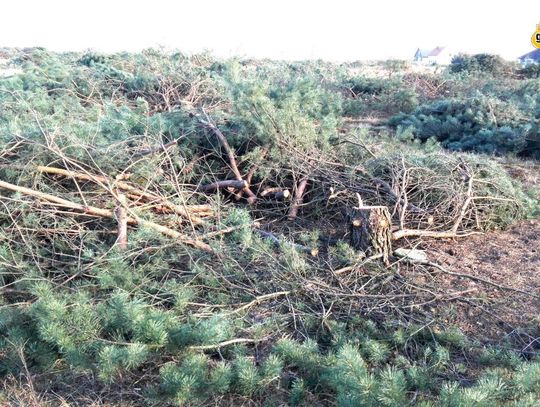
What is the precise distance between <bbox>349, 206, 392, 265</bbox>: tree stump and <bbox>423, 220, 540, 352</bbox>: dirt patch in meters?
0.48

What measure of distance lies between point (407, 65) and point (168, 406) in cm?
2387

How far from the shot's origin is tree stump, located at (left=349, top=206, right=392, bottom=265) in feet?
12.3

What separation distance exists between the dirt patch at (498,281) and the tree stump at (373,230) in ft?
1.58

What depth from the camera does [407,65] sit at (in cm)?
2380

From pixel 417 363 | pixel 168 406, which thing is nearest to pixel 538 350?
pixel 417 363

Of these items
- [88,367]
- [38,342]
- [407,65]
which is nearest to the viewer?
[88,367]

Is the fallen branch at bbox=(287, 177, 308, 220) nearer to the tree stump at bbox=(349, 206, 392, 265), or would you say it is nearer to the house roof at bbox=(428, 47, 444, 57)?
the tree stump at bbox=(349, 206, 392, 265)

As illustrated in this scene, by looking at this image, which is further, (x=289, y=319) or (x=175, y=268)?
(x=175, y=268)

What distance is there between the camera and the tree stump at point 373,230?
373 cm

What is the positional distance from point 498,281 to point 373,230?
3.50ft

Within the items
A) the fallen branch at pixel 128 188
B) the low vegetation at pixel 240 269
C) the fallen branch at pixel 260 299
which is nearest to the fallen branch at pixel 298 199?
the low vegetation at pixel 240 269

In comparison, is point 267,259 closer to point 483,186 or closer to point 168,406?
point 168,406

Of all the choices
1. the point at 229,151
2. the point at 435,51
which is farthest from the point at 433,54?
the point at 229,151

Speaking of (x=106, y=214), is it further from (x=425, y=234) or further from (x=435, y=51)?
(x=435, y=51)
